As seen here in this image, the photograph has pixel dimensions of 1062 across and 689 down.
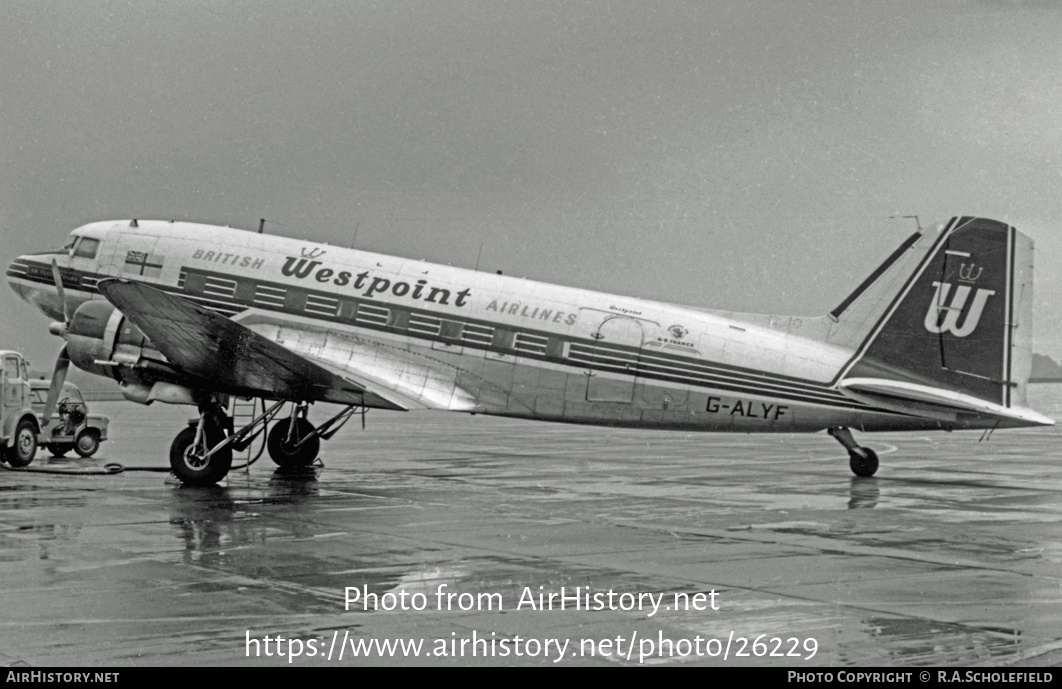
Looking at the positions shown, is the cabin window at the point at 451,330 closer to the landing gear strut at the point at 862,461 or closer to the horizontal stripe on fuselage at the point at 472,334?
the horizontal stripe on fuselage at the point at 472,334

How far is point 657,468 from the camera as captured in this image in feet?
79.3

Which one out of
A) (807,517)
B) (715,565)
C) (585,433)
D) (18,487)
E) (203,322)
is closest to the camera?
(715,565)

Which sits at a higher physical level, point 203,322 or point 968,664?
→ point 203,322

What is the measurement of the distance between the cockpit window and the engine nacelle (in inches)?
144

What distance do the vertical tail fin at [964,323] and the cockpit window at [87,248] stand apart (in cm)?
1396

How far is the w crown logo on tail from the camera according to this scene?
19.1m

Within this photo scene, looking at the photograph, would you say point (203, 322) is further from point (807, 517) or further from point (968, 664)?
point (968, 664)

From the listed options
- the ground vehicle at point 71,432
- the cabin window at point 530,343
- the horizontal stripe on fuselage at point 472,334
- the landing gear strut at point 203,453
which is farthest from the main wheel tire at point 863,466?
the ground vehicle at point 71,432

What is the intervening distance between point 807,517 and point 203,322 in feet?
29.2

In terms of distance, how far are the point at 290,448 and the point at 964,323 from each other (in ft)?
40.4

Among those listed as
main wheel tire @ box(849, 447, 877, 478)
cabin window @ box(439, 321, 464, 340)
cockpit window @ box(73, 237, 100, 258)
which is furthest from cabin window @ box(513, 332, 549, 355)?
cockpit window @ box(73, 237, 100, 258)

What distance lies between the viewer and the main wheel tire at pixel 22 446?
72.8 ft

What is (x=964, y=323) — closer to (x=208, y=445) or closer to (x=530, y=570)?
(x=530, y=570)
